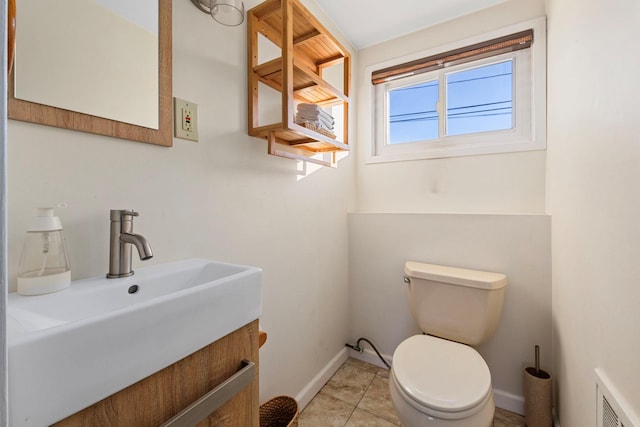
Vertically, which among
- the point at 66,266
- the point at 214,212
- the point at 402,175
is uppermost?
the point at 402,175

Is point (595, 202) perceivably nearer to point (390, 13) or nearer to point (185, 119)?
point (185, 119)

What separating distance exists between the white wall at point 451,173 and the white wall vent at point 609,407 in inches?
37.3

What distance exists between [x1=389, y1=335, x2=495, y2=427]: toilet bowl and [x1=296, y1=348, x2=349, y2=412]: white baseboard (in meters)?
0.57

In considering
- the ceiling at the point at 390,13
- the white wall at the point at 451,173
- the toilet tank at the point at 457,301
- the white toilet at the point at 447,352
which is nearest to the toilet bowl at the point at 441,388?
the white toilet at the point at 447,352

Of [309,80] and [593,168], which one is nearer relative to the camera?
[593,168]

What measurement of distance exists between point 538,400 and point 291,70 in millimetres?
1811

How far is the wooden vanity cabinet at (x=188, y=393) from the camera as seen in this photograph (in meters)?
0.41

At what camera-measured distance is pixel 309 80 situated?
1154 millimetres

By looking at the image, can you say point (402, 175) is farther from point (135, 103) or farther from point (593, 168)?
point (135, 103)

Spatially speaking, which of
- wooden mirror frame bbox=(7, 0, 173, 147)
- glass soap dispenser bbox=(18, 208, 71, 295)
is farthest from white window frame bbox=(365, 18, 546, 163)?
glass soap dispenser bbox=(18, 208, 71, 295)

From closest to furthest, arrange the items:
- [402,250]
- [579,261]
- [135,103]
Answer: [135,103], [579,261], [402,250]

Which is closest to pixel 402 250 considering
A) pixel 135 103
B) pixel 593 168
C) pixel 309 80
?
pixel 593 168

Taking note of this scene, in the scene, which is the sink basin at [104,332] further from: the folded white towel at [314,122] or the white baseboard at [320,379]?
the white baseboard at [320,379]

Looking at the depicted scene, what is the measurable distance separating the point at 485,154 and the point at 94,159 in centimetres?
177
